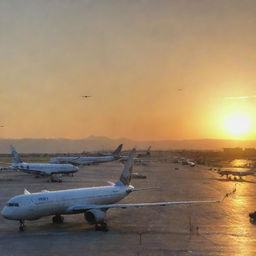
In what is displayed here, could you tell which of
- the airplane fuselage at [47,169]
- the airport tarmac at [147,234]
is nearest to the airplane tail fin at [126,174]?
the airport tarmac at [147,234]

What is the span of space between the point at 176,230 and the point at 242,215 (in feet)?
43.4

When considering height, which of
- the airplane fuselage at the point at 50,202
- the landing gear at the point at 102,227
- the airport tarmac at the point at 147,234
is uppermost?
the airplane fuselage at the point at 50,202

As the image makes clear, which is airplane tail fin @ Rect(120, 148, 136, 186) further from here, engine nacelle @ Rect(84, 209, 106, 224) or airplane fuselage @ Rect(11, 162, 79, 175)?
airplane fuselage @ Rect(11, 162, 79, 175)

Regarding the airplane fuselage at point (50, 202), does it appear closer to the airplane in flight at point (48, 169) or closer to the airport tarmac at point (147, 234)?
the airport tarmac at point (147, 234)

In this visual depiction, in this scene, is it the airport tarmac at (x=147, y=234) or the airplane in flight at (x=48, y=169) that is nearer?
the airport tarmac at (x=147, y=234)

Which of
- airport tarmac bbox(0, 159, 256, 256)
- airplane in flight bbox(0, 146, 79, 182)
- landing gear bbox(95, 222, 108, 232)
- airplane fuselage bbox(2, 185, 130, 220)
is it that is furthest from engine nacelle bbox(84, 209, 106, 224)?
airplane in flight bbox(0, 146, 79, 182)

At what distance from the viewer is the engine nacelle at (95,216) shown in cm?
3716

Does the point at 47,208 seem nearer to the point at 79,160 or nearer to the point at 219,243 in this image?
the point at 219,243

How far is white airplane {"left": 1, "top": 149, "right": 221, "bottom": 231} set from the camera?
3617 centimetres

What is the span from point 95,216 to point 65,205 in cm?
340

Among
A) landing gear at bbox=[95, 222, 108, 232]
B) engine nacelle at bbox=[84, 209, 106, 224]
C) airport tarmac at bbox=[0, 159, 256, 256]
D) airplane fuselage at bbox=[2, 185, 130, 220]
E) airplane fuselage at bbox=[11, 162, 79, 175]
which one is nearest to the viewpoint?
airport tarmac at bbox=[0, 159, 256, 256]

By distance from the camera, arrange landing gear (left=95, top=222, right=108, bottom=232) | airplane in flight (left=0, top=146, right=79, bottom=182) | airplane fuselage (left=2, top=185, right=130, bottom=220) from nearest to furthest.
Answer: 1. airplane fuselage (left=2, top=185, right=130, bottom=220)
2. landing gear (left=95, top=222, right=108, bottom=232)
3. airplane in flight (left=0, top=146, right=79, bottom=182)

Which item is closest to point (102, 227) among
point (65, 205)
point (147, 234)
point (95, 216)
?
point (95, 216)

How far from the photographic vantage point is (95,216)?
3719 cm
